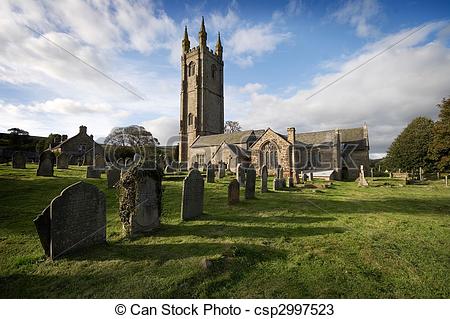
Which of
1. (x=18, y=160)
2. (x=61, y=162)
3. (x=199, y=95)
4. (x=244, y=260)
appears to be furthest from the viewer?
(x=199, y=95)

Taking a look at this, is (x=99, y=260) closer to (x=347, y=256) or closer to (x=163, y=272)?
(x=163, y=272)

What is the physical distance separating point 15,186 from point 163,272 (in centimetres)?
1132

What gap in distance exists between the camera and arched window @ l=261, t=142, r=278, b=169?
30675 millimetres

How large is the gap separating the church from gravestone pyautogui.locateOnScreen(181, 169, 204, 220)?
59.6 feet

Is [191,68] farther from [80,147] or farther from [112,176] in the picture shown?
[112,176]

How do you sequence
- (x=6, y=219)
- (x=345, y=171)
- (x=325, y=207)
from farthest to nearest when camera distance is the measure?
(x=345, y=171) → (x=325, y=207) → (x=6, y=219)

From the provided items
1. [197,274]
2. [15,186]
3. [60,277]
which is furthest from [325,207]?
[15,186]

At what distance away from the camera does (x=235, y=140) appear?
39.8 meters

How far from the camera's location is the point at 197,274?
3844mm

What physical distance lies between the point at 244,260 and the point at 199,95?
153ft

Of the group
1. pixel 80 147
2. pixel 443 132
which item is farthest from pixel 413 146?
pixel 80 147

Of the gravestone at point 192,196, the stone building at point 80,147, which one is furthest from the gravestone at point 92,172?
the stone building at point 80,147

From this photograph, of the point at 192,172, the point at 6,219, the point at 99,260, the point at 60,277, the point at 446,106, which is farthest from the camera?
the point at 446,106
